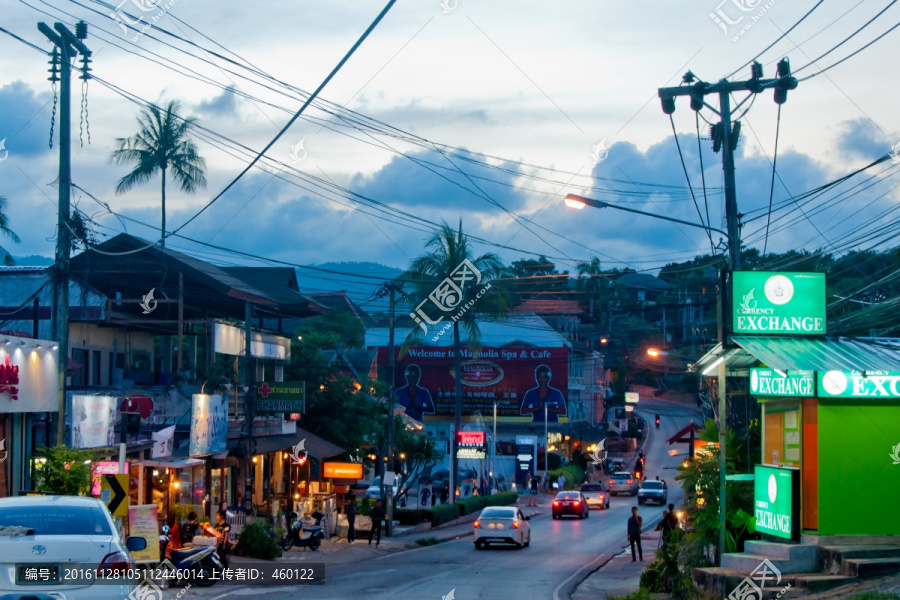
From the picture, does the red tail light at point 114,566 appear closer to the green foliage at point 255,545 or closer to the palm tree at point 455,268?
the green foliage at point 255,545

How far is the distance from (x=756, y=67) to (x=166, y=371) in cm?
2558

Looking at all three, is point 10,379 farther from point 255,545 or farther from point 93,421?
point 255,545

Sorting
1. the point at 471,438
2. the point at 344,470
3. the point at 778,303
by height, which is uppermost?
the point at 778,303

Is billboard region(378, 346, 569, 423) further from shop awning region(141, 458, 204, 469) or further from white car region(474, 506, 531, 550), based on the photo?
shop awning region(141, 458, 204, 469)

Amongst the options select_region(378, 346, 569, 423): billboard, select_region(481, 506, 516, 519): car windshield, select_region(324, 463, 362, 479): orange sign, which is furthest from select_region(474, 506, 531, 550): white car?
select_region(378, 346, 569, 423): billboard

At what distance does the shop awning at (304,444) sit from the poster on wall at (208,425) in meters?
3.05

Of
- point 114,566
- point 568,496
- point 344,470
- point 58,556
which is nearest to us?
point 58,556

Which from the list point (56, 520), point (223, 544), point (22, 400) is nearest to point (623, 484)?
point (223, 544)

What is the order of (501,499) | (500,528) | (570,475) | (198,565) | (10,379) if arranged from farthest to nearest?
1. (570,475)
2. (501,499)
3. (500,528)
4. (10,379)
5. (198,565)

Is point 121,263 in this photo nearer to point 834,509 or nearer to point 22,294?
point 22,294

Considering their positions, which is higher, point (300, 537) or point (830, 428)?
point (830, 428)

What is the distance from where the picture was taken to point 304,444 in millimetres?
40812

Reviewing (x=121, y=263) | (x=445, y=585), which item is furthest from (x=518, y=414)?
(x=445, y=585)

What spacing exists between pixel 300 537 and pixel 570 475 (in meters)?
40.6
